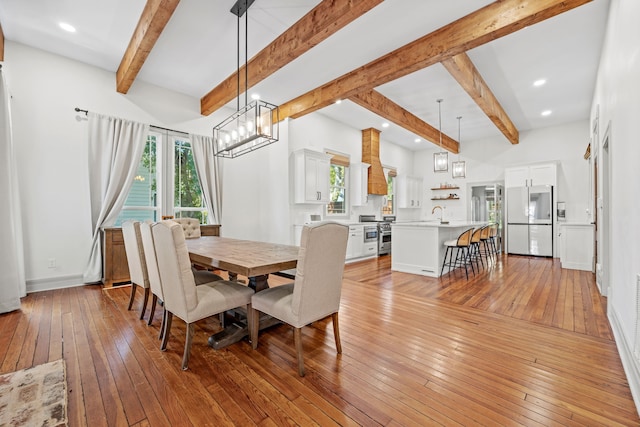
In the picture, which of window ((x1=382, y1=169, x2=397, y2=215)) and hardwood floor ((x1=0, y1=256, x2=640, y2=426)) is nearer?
hardwood floor ((x1=0, y1=256, x2=640, y2=426))

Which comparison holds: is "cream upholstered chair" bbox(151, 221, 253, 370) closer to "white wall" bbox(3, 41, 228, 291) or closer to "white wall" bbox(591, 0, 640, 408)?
"white wall" bbox(591, 0, 640, 408)

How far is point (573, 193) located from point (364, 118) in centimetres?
528

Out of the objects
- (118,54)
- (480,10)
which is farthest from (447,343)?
(118,54)

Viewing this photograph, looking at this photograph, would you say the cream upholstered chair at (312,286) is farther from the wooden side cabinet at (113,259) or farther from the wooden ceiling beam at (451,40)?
the wooden side cabinet at (113,259)

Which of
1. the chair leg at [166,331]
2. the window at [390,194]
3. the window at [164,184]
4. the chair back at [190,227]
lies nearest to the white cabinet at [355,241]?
the window at [390,194]

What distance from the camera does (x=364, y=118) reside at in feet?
21.4

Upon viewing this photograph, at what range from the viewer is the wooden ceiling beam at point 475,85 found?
359 centimetres

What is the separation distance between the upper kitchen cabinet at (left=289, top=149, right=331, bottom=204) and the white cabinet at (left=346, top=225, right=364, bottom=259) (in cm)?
97

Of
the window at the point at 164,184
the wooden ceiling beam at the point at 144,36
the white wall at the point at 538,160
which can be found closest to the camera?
the wooden ceiling beam at the point at 144,36

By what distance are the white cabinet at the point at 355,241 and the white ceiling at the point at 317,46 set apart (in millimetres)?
2801

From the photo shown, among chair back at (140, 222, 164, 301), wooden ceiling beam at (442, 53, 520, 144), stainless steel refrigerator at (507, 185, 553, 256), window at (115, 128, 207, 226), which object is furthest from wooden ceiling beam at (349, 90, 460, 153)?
chair back at (140, 222, 164, 301)

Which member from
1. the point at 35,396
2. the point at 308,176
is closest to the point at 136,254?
the point at 35,396

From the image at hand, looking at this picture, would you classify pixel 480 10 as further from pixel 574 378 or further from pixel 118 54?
pixel 118 54

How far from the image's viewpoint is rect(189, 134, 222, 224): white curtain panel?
4.96 m
